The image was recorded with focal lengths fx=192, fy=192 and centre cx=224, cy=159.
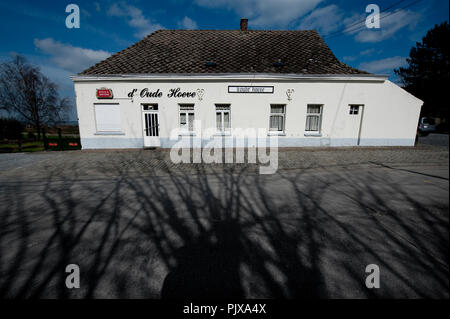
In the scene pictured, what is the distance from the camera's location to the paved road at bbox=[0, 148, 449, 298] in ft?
7.32

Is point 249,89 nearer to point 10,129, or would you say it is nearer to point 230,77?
point 230,77

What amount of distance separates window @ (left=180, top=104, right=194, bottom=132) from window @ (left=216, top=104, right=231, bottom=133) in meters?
1.54

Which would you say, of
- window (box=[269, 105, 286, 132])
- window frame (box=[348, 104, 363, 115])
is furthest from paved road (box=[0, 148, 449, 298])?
window frame (box=[348, 104, 363, 115])

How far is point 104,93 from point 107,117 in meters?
1.33

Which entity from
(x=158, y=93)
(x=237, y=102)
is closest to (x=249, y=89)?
(x=237, y=102)

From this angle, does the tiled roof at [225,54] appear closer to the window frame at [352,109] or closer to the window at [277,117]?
the window frame at [352,109]

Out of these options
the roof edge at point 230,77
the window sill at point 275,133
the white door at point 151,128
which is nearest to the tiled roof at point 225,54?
the roof edge at point 230,77

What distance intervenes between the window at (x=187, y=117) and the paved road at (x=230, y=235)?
5.99 metres

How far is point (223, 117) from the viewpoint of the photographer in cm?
1152

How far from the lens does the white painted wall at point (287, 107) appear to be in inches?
430

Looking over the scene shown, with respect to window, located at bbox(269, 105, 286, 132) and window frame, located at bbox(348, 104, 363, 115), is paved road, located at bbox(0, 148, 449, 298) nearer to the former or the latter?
window, located at bbox(269, 105, 286, 132)

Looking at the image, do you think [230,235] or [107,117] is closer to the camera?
Result: [230,235]

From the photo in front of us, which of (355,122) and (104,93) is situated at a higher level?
(104,93)
